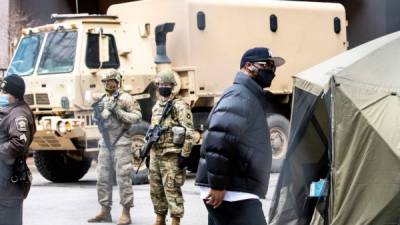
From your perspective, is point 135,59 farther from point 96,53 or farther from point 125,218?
point 125,218

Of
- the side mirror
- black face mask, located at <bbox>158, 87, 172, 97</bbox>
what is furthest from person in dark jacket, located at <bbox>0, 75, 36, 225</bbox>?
the side mirror

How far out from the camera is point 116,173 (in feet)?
29.9

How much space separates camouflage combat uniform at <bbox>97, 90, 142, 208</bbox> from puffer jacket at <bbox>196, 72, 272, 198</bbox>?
3.81 meters

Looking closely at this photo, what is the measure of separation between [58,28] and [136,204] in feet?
11.7

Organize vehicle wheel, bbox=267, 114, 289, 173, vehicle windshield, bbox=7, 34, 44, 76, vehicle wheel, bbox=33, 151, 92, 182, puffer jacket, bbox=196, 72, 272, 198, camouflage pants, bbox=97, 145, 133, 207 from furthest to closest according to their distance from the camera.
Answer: vehicle wheel, bbox=267, 114, 289, 173, vehicle wheel, bbox=33, 151, 92, 182, vehicle windshield, bbox=7, 34, 44, 76, camouflage pants, bbox=97, 145, 133, 207, puffer jacket, bbox=196, 72, 272, 198

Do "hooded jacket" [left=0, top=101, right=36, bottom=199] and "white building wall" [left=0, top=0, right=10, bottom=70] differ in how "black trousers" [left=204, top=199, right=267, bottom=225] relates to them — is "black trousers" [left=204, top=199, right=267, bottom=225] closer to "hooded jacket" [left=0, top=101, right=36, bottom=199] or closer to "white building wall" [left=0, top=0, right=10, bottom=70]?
"hooded jacket" [left=0, top=101, right=36, bottom=199]

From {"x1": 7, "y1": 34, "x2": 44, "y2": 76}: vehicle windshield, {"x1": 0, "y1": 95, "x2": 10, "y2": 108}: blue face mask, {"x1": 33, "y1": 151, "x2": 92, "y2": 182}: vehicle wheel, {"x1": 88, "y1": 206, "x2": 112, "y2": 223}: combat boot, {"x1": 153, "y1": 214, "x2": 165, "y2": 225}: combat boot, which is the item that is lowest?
{"x1": 33, "y1": 151, "x2": 92, "y2": 182}: vehicle wheel

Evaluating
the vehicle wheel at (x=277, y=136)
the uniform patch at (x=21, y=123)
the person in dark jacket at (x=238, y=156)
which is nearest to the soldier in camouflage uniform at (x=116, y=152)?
the uniform patch at (x=21, y=123)

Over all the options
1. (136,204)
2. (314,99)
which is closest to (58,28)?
(136,204)

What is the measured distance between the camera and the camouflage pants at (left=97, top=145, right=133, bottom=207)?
9.03m

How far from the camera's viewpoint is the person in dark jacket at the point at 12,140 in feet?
20.0

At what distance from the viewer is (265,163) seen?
206 inches

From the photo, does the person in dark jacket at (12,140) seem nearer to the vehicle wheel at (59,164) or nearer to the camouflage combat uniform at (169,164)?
the camouflage combat uniform at (169,164)

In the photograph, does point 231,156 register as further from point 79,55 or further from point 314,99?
point 79,55
